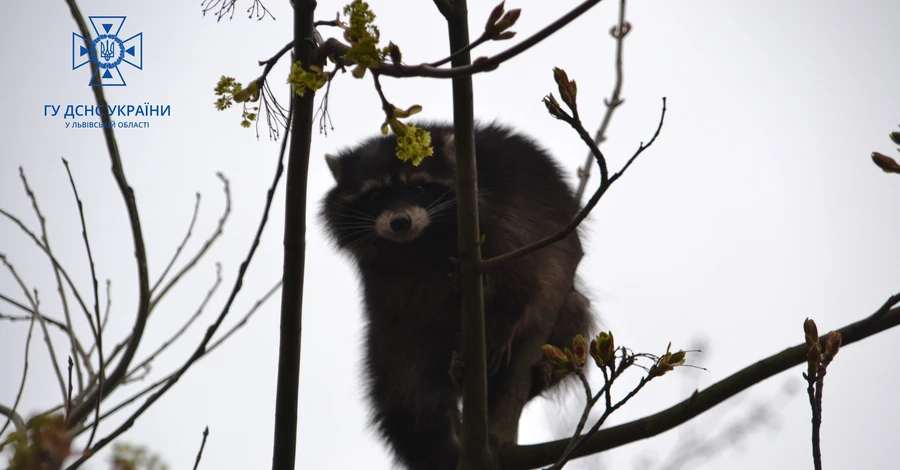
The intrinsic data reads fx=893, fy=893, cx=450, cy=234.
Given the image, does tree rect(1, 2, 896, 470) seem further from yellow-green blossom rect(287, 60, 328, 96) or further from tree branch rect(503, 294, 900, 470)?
yellow-green blossom rect(287, 60, 328, 96)

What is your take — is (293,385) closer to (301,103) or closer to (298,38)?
(301,103)

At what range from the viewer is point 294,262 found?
271 cm

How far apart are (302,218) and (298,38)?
0.53 m

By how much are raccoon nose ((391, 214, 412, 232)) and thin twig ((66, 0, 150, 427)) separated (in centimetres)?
200

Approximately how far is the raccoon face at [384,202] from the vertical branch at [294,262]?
1.88 metres

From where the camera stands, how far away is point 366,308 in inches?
204

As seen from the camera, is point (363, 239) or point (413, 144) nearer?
point (413, 144)

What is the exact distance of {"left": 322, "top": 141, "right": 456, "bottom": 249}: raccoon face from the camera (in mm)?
4723

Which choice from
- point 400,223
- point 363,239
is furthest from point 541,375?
point 363,239

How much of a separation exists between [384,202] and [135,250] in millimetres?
2470

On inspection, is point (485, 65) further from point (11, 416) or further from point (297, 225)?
point (11, 416)

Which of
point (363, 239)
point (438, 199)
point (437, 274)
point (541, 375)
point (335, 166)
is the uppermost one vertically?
point (335, 166)

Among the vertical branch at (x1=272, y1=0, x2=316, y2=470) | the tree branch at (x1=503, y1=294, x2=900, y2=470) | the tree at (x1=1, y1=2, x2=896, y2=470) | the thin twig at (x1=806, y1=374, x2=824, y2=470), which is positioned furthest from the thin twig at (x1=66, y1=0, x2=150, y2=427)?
the thin twig at (x1=806, y1=374, x2=824, y2=470)

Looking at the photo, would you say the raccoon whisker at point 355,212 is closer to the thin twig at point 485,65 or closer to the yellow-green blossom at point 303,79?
the yellow-green blossom at point 303,79
